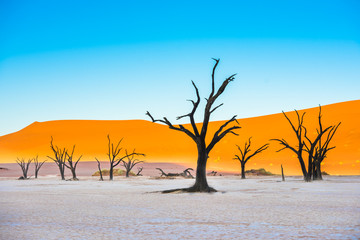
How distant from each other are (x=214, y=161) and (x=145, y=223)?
62.6 m

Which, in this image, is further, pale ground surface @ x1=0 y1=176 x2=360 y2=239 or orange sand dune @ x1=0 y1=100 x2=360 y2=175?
orange sand dune @ x1=0 y1=100 x2=360 y2=175

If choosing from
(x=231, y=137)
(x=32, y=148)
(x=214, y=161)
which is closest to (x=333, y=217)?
(x=214, y=161)

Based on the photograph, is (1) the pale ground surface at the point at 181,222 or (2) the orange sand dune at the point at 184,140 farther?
(2) the orange sand dune at the point at 184,140

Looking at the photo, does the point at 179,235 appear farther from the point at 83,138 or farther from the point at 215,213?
the point at 83,138

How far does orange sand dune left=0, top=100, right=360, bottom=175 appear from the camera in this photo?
204ft

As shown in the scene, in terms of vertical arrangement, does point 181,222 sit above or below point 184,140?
below

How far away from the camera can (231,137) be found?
87000 millimetres

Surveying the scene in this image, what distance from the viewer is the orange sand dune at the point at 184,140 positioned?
204 ft

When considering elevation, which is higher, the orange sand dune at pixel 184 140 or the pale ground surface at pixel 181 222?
the orange sand dune at pixel 184 140

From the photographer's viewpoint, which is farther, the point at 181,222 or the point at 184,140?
the point at 184,140

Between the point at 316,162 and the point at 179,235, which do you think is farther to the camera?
the point at 316,162

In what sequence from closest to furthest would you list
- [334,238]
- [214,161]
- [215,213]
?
[334,238]
[215,213]
[214,161]

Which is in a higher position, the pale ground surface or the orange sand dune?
the orange sand dune

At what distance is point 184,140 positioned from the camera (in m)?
94.1
